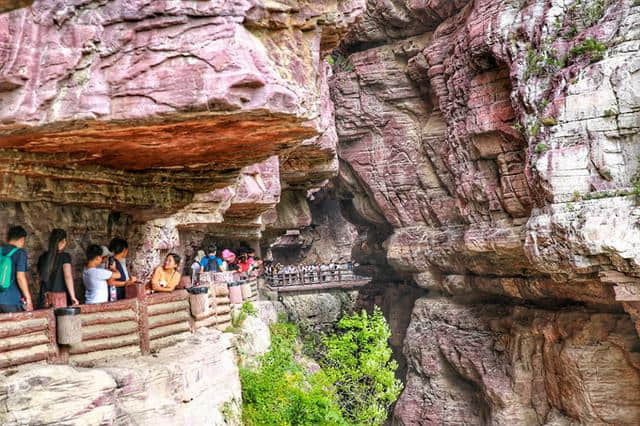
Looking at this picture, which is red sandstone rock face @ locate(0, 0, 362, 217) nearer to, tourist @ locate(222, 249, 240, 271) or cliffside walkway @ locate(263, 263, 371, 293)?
tourist @ locate(222, 249, 240, 271)

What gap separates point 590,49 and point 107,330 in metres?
17.0

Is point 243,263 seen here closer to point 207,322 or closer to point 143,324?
point 207,322

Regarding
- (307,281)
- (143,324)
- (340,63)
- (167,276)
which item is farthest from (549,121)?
(307,281)

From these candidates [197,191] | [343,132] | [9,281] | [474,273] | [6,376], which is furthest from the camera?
[343,132]

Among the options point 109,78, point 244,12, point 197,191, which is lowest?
point 197,191

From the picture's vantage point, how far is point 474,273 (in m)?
28.9

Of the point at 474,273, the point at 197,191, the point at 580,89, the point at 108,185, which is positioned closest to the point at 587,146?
the point at 580,89

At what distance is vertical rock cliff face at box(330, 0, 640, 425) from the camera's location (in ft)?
64.3

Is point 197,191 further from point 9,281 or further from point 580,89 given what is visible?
point 580,89

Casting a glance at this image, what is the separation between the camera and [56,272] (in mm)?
9703

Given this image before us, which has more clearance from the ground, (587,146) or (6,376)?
(587,146)

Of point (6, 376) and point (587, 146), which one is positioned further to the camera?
point (587, 146)

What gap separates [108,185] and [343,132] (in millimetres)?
21897

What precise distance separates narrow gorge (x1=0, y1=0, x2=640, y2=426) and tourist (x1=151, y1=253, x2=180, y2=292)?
686 millimetres
